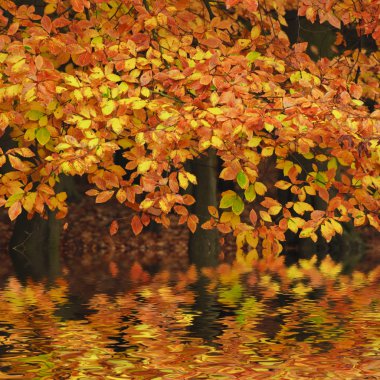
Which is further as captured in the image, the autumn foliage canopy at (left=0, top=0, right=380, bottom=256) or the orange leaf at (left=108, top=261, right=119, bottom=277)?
the orange leaf at (left=108, top=261, right=119, bottom=277)

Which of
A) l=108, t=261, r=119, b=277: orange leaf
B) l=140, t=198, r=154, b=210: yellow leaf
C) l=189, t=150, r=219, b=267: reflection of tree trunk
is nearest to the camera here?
l=140, t=198, r=154, b=210: yellow leaf

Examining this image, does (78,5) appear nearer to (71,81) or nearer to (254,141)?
(71,81)

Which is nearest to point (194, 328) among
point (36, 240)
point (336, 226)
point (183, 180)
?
point (183, 180)

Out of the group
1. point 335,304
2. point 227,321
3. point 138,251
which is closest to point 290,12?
point 138,251

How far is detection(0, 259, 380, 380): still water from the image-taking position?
10078 millimetres

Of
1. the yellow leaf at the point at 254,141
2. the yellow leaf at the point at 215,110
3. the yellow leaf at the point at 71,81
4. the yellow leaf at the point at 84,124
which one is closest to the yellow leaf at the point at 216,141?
the yellow leaf at the point at 215,110

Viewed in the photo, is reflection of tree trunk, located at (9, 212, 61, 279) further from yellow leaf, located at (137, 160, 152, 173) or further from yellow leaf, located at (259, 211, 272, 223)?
yellow leaf, located at (137, 160, 152, 173)

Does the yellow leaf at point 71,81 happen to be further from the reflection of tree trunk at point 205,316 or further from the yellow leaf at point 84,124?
the reflection of tree trunk at point 205,316

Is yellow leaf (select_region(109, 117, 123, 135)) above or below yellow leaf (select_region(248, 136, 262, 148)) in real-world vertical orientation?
above

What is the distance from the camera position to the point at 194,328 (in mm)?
13125

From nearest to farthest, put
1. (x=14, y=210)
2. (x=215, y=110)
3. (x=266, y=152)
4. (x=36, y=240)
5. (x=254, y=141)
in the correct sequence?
(x=215, y=110) < (x=14, y=210) < (x=254, y=141) < (x=266, y=152) < (x=36, y=240)

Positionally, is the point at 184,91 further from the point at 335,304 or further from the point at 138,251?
the point at 138,251

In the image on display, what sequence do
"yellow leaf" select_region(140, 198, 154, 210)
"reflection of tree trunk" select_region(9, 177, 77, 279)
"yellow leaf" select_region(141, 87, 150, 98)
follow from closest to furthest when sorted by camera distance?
"yellow leaf" select_region(140, 198, 154, 210)
"yellow leaf" select_region(141, 87, 150, 98)
"reflection of tree trunk" select_region(9, 177, 77, 279)

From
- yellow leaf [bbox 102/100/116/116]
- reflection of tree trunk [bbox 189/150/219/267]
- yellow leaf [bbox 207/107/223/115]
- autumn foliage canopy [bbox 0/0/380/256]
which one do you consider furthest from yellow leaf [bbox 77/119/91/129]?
reflection of tree trunk [bbox 189/150/219/267]
